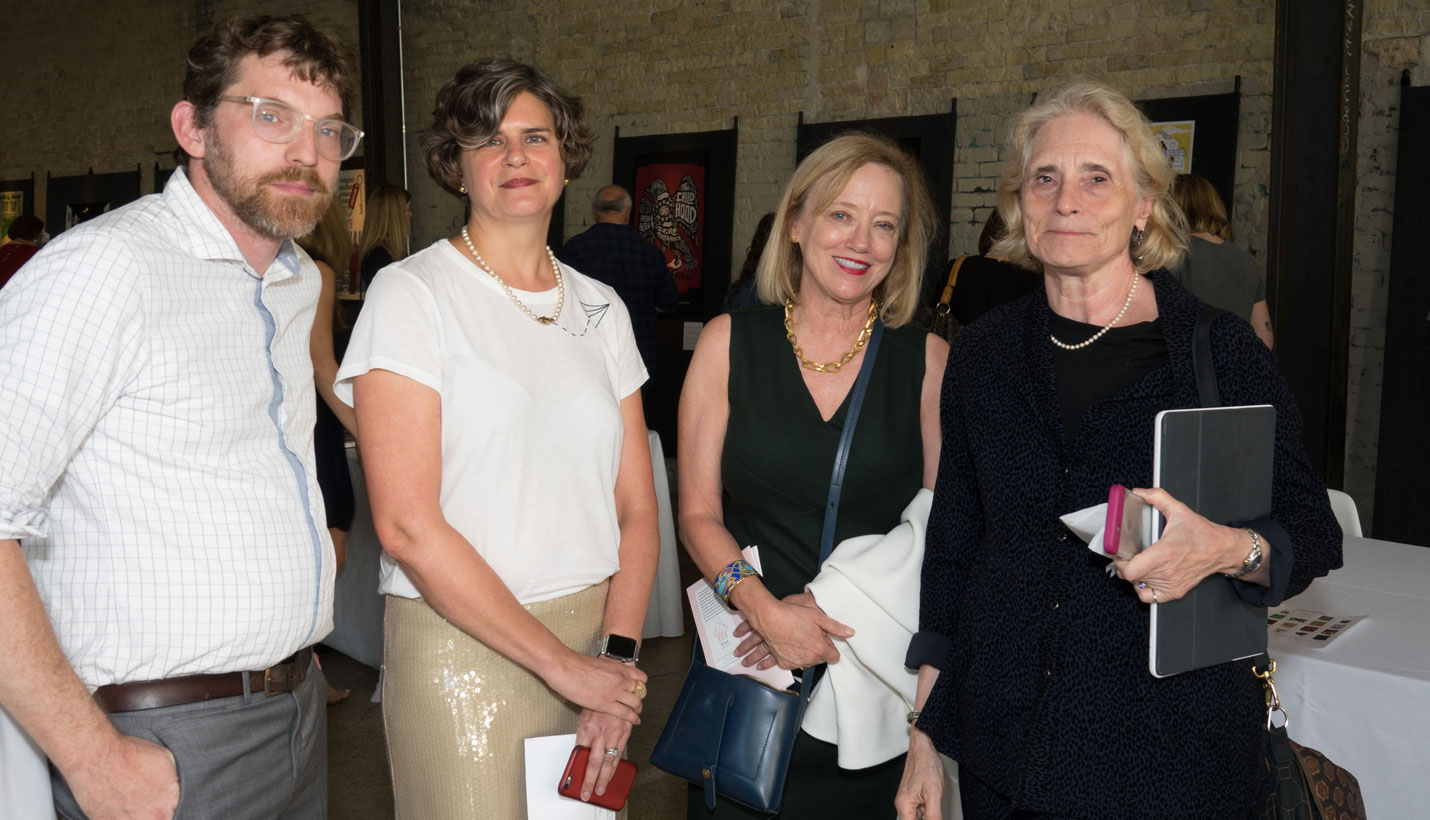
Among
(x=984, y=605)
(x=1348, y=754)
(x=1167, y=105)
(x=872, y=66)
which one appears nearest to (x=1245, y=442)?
(x=984, y=605)

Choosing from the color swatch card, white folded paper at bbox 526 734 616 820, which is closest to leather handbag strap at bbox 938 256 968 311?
the color swatch card

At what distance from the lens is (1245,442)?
4.60ft

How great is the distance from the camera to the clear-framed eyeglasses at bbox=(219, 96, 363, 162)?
1.52 meters

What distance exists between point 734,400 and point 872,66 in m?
5.73

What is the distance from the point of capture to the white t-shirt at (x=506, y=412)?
1634mm

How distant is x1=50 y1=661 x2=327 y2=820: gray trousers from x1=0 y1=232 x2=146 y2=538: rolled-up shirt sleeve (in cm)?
33

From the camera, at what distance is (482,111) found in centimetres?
174

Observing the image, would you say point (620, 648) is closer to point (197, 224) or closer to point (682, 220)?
point (197, 224)

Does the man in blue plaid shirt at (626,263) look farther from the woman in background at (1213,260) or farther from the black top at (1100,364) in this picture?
the black top at (1100,364)

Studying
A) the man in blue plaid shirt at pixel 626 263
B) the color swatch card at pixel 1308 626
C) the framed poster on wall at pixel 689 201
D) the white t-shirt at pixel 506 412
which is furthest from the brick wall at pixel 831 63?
the white t-shirt at pixel 506 412

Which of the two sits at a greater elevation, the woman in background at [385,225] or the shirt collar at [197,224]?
the woman in background at [385,225]

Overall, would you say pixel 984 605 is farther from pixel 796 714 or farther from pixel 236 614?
pixel 236 614

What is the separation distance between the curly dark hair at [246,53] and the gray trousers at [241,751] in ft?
2.59

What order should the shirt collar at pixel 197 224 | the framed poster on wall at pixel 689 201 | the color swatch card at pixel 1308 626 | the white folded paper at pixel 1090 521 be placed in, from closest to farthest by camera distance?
the white folded paper at pixel 1090 521 < the shirt collar at pixel 197 224 < the color swatch card at pixel 1308 626 < the framed poster on wall at pixel 689 201
